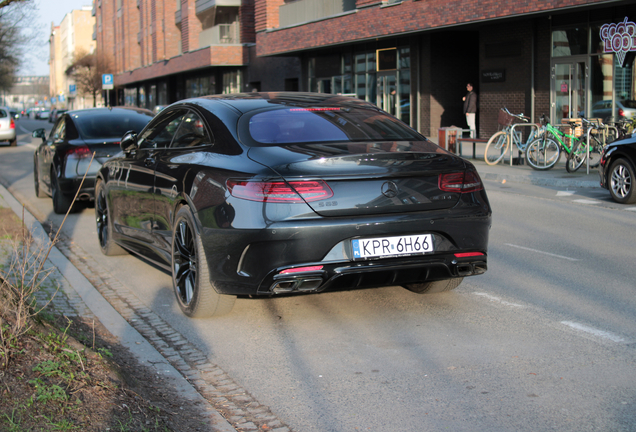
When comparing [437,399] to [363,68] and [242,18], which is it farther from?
[242,18]

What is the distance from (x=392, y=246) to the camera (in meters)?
4.73

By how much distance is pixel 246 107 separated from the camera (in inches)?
216

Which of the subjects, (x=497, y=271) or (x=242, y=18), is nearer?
(x=497, y=271)

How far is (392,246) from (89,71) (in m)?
82.1

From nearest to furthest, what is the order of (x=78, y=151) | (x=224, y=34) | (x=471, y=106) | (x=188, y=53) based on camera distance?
1. (x=78, y=151)
2. (x=471, y=106)
3. (x=224, y=34)
4. (x=188, y=53)

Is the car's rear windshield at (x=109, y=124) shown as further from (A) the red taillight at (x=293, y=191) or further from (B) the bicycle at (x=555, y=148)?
(B) the bicycle at (x=555, y=148)

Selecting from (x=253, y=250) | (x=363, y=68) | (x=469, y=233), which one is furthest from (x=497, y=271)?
(x=363, y=68)

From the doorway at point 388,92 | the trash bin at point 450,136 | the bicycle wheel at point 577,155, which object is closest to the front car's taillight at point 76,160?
the bicycle wheel at point 577,155

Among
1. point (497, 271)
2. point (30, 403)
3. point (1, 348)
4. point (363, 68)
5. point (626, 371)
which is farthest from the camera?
point (363, 68)

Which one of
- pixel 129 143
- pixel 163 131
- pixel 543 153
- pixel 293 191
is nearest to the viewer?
pixel 293 191

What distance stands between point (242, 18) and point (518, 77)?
25635 mm

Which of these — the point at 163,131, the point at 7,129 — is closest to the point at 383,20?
the point at 7,129

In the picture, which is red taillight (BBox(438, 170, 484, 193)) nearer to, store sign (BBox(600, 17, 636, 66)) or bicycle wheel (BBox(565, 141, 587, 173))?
bicycle wheel (BBox(565, 141, 587, 173))

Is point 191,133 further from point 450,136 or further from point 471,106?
point 471,106
